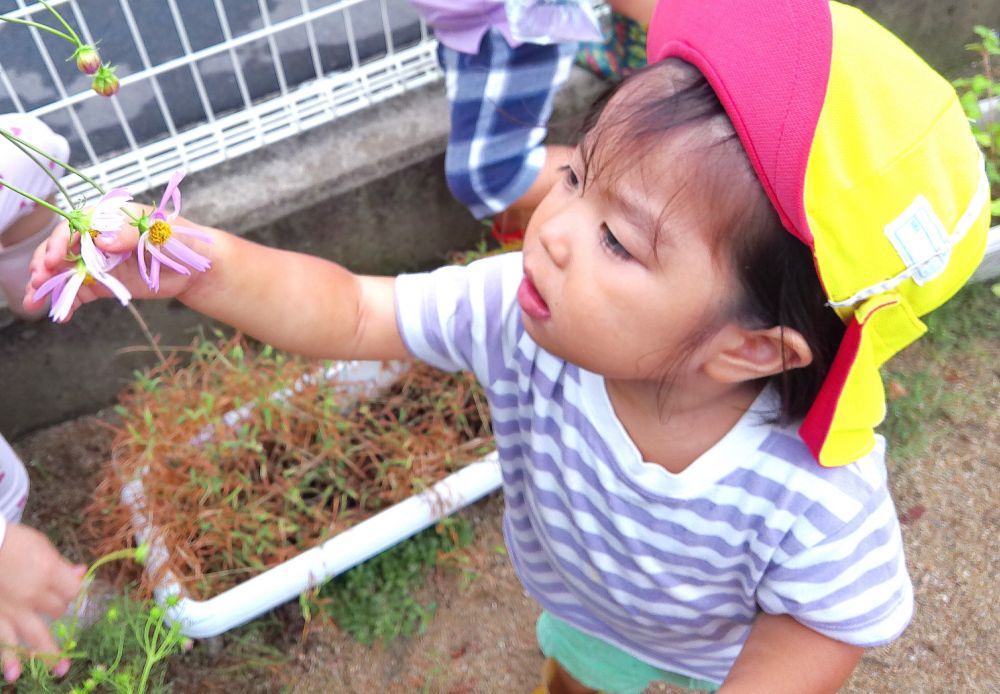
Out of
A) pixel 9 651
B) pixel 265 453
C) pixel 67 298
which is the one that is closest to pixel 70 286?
pixel 67 298

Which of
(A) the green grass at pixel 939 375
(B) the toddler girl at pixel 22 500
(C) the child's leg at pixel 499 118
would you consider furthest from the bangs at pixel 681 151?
(A) the green grass at pixel 939 375

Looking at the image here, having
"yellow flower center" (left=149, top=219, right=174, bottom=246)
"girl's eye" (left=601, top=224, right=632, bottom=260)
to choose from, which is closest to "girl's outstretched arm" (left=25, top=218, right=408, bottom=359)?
"yellow flower center" (left=149, top=219, right=174, bottom=246)

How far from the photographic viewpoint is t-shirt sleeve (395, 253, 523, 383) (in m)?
1.19

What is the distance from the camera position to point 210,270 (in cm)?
107

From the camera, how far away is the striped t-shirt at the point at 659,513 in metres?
1.01

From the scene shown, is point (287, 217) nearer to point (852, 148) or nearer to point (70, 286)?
point (70, 286)

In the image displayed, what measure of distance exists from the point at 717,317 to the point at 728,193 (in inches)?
5.3

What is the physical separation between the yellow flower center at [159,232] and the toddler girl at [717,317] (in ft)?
0.30

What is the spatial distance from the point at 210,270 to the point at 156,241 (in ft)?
0.70

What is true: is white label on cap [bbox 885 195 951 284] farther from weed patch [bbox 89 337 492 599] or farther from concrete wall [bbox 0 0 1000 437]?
concrete wall [bbox 0 0 1000 437]

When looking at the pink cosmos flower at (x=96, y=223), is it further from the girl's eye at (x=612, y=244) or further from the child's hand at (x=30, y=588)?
the girl's eye at (x=612, y=244)

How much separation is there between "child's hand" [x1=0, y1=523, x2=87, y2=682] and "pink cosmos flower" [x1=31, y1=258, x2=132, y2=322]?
0.87 ft

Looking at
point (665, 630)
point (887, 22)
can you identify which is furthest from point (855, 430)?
point (887, 22)

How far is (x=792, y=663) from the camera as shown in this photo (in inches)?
40.3
